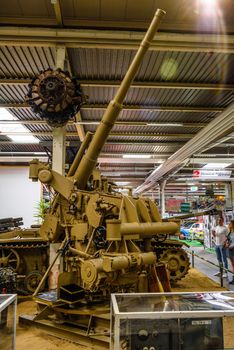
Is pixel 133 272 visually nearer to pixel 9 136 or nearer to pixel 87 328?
pixel 87 328

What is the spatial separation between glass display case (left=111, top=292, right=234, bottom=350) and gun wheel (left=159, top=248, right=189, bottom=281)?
5.28 m

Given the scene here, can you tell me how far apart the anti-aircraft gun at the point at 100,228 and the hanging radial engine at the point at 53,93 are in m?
0.90

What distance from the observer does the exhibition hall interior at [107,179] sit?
118 inches

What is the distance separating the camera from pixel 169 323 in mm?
2670

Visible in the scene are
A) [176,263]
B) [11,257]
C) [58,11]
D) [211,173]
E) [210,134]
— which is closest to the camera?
[58,11]

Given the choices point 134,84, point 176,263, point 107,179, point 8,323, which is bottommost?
point 176,263

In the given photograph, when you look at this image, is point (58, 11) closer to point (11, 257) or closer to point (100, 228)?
point (100, 228)

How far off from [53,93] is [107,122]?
1.56 metres

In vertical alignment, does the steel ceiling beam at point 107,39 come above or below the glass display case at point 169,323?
above

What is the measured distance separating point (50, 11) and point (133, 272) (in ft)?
14.1

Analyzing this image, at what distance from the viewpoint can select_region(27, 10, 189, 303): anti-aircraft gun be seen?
413 cm

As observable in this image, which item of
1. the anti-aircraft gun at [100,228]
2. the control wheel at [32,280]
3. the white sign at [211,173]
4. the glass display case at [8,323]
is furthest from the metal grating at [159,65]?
the white sign at [211,173]

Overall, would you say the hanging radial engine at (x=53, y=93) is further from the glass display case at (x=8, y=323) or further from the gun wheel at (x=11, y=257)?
the glass display case at (x=8, y=323)

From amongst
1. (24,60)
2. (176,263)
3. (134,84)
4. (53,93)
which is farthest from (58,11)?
(176,263)
